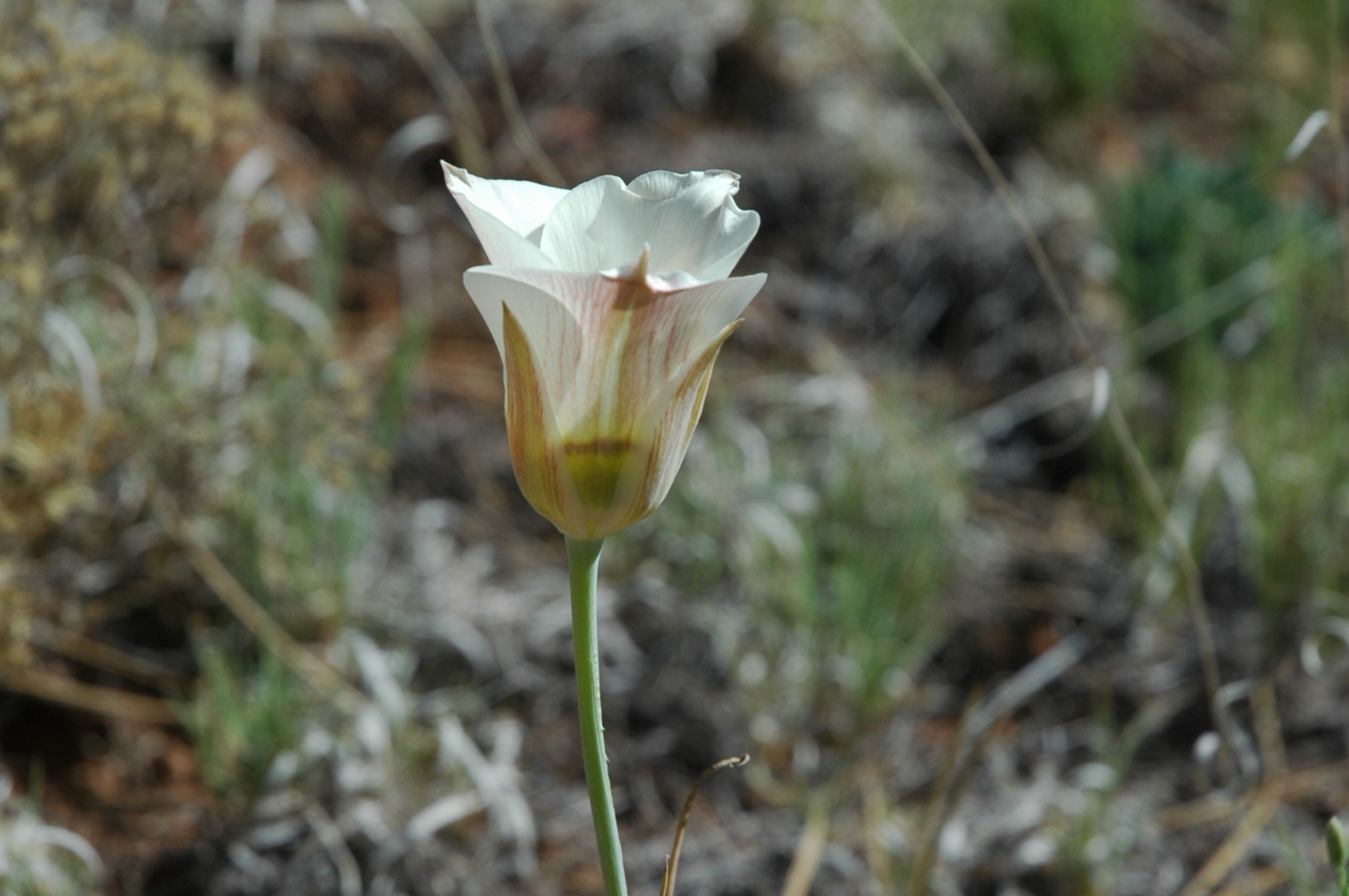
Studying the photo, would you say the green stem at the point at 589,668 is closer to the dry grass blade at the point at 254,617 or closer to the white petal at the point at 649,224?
the white petal at the point at 649,224

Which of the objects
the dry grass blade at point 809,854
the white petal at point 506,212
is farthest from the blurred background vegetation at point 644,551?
the white petal at point 506,212

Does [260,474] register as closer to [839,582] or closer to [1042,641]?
[839,582]

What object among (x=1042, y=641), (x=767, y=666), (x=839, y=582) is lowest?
(x=1042, y=641)

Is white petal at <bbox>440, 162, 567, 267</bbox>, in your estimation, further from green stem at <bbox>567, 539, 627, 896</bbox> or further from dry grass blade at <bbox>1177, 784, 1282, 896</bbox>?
dry grass blade at <bbox>1177, 784, 1282, 896</bbox>

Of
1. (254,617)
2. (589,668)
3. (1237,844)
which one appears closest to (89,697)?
(254,617)

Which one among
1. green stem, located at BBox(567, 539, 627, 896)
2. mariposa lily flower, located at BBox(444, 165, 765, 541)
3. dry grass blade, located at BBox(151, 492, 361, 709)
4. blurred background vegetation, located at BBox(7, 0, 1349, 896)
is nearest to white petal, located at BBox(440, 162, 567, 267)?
mariposa lily flower, located at BBox(444, 165, 765, 541)

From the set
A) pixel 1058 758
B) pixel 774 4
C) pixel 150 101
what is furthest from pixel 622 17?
pixel 1058 758

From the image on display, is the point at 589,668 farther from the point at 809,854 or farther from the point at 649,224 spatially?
the point at 809,854
